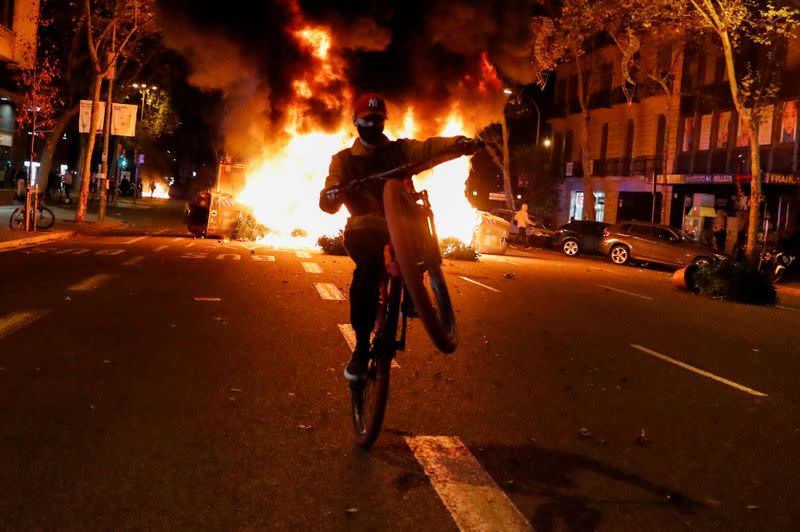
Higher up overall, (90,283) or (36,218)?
(36,218)

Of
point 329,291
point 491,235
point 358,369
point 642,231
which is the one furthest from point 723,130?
point 358,369

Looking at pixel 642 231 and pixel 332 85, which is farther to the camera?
pixel 642 231

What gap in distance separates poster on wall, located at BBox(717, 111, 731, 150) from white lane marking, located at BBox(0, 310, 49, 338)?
34.7 metres

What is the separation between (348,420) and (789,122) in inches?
1305

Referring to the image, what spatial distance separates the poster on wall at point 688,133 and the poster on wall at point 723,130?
2.14 metres

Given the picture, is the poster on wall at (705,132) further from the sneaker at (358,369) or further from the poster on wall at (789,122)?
the sneaker at (358,369)

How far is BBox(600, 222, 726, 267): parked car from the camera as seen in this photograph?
29.9 metres

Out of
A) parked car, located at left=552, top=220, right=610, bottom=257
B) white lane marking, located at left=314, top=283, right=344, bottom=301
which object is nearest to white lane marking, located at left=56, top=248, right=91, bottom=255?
white lane marking, located at left=314, top=283, right=344, bottom=301

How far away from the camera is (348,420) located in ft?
19.7

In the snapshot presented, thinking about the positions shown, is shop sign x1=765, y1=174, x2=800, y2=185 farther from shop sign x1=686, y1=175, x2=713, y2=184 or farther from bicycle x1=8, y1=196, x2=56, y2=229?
bicycle x1=8, y1=196, x2=56, y2=229

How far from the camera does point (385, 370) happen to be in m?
5.25

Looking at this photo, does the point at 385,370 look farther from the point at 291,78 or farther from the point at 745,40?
the point at 745,40

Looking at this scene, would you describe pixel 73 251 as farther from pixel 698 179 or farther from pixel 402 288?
pixel 698 179

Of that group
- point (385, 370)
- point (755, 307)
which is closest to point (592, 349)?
point (385, 370)
